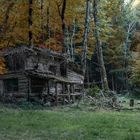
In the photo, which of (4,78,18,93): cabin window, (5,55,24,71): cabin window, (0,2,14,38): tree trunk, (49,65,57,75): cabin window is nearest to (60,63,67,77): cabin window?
(49,65,57,75): cabin window

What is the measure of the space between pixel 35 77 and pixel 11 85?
3533 millimetres

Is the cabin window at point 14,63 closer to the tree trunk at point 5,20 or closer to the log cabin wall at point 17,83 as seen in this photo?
the log cabin wall at point 17,83

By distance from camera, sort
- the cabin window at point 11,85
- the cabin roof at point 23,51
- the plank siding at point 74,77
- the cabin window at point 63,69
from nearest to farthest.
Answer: the cabin roof at point 23,51 < the cabin window at point 11,85 < the cabin window at point 63,69 < the plank siding at point 74,77

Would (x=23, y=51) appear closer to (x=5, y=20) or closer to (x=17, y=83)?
(x=17, y=83)

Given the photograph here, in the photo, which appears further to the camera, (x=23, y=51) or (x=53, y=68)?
(x=53, y=68)

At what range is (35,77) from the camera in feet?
123

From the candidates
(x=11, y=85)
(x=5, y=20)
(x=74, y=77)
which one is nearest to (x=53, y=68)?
(x=74, y=77)

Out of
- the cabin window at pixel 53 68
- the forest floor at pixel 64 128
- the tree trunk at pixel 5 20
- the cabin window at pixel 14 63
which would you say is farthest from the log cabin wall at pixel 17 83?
the forest floor at pixel 64 128

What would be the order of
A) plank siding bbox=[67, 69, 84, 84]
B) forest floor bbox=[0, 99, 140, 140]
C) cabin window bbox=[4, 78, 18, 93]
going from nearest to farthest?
forest floor bbox=[0, 99, 140, 140] → cabin window bbox=[4, 78, 18, 93] → plank siding bbox=[67, 69, 84, 84]

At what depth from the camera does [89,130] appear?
19016mm

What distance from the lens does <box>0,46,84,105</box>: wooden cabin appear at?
121 feet

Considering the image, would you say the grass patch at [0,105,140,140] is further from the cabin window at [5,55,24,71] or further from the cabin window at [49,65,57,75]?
the cabin window at [49,65,57,75]

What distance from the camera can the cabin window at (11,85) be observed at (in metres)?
39.2

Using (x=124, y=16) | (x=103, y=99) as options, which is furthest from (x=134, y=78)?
(x=103, y=99)
